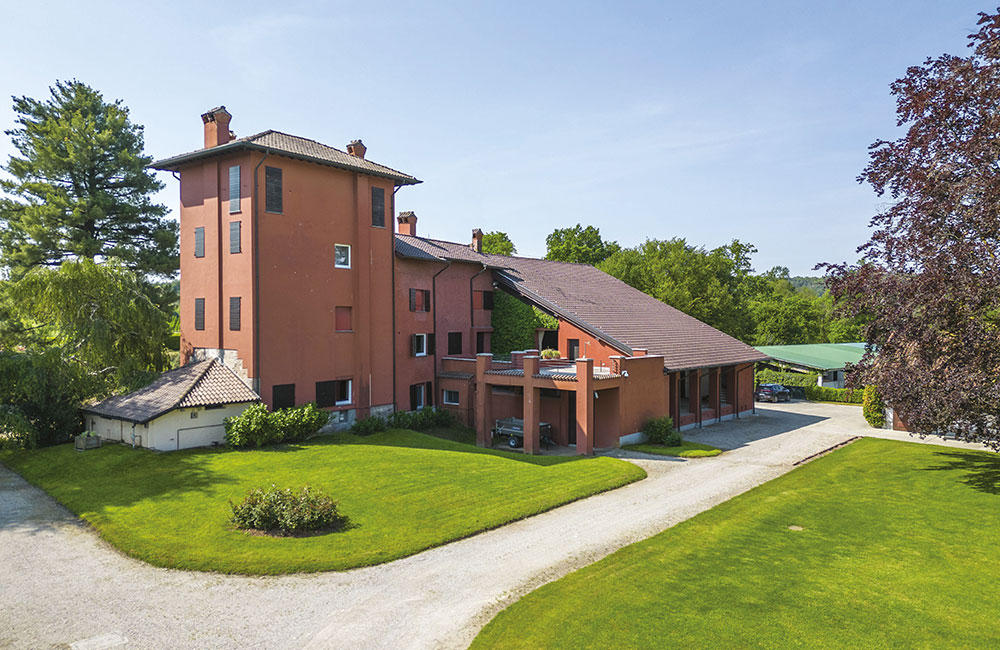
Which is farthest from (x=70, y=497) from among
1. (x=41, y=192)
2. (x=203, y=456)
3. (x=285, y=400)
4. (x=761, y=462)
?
(x=761, y=462)

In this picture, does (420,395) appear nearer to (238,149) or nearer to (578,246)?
(238,149)

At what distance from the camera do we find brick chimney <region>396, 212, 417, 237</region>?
40.7 meters

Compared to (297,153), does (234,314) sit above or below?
below

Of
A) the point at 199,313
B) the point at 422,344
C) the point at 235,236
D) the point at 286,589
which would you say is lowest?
the point at 286,589

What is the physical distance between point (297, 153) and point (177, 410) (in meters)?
12.8

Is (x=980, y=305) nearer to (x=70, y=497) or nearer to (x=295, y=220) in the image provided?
(x=295, y=220)

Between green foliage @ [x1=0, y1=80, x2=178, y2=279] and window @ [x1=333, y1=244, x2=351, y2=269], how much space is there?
14050mm

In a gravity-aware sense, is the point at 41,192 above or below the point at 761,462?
above

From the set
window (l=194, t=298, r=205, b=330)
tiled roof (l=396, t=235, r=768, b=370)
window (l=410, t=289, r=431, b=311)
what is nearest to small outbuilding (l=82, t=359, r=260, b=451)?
window (l=194, t=298, r=205, b=330)

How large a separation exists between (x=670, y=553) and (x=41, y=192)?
39.2m

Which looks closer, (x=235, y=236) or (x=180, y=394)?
(x=180, y=394)

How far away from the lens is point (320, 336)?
29703 mm

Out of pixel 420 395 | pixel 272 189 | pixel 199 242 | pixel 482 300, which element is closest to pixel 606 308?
pixel 482 300

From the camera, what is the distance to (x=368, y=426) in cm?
3002
